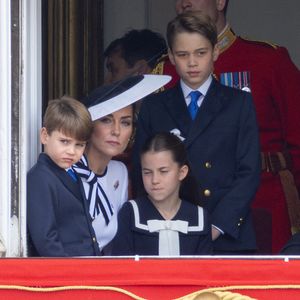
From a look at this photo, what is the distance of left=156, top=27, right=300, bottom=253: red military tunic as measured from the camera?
5.49 m

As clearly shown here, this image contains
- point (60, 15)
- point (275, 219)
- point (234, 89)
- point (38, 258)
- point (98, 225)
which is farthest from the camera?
point (60, 15)

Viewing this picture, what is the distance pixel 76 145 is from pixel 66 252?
30 centimetres

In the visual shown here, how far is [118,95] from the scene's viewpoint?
187 inches

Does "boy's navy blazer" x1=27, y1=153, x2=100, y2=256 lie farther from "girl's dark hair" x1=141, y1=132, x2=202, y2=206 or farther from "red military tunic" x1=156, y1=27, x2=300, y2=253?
"red military tunic" x1=156, y1=27, x2=300, y2=253

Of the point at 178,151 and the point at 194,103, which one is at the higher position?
the point at 194,103

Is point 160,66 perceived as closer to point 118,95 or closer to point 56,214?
point 118,95

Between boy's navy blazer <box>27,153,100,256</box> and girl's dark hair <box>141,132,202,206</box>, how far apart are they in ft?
1.18

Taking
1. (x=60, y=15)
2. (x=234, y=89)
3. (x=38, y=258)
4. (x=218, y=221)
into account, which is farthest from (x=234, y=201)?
(x=60, y=15)

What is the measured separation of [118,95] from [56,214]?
18.5 inches

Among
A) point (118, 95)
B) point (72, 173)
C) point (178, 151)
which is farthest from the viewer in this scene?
point (178, 151)

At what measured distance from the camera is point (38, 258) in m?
4.30

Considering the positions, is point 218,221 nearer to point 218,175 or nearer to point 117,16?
point 218,175

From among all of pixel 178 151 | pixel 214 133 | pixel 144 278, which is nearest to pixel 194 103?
pixel 214 133

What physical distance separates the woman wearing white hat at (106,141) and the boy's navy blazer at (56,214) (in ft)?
0.41
